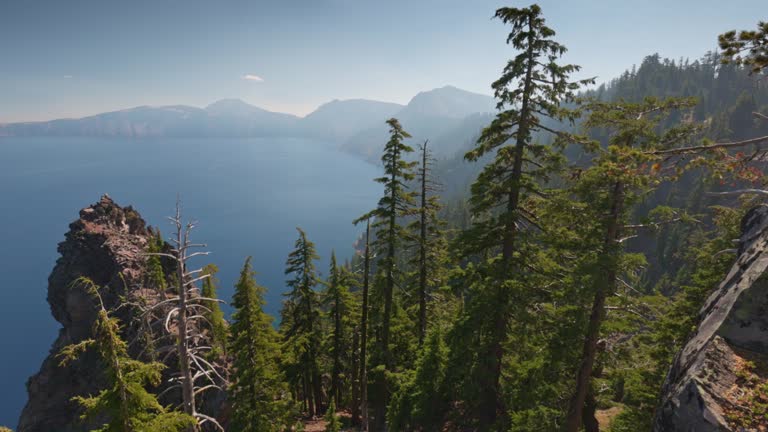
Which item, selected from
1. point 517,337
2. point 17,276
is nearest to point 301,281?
point 517,337

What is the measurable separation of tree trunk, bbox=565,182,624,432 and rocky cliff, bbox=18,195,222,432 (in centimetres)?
3387

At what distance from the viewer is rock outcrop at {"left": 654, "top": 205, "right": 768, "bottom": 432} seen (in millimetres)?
5398

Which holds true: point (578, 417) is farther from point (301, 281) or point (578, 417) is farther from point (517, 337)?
point (301, 281)

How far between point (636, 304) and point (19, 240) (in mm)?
200562

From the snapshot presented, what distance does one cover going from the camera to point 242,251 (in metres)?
138

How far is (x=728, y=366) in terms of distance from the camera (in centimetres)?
593

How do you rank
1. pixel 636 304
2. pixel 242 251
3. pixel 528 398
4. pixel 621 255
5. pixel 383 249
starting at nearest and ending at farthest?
pixel 621 255
pixel 636 304
pixel 528 398
pixel 383 249
pixel 242 251

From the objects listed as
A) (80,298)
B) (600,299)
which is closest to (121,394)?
(600,299)

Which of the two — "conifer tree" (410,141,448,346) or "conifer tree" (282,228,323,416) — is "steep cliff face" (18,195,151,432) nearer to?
"conifer tree" (282,228,323,416)

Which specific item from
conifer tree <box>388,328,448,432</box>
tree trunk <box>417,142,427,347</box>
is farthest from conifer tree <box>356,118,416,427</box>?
conifer tree <box>388,328,448,432</box>

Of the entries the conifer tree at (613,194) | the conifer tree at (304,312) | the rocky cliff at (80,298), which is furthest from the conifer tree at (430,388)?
the rocky cliff at (80,298)

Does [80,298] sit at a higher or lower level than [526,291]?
lower

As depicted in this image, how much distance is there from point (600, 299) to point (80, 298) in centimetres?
4506

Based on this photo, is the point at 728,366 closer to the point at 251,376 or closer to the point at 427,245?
the point at 427,245
